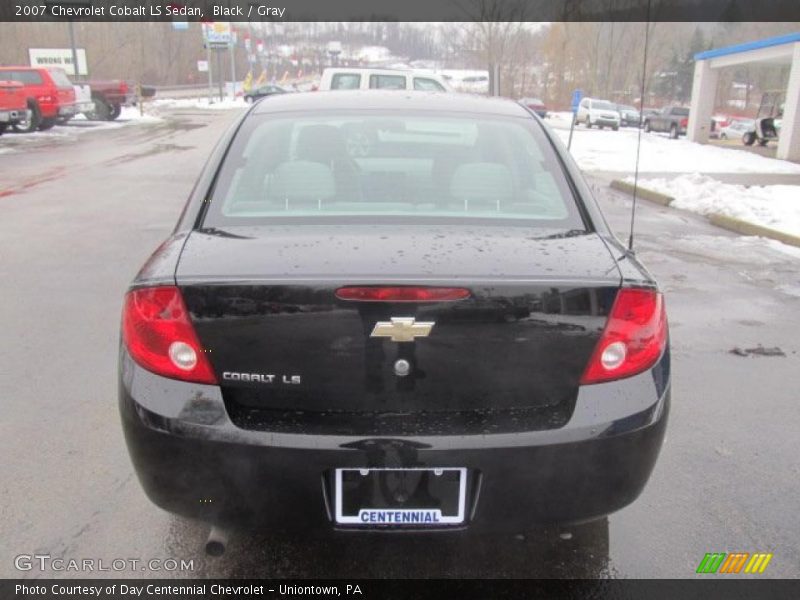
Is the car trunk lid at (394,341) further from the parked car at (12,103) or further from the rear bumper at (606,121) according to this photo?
the rear bumper at (606,121)

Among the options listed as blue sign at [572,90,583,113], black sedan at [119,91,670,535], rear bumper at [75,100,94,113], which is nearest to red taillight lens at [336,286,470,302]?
black sedan at [119,91,670,535]

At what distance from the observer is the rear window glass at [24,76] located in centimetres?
2291

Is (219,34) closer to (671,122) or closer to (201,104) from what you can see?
(201,104)

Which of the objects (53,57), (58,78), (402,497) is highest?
(53,57)

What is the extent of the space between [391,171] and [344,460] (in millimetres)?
1337

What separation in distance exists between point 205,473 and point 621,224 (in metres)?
8.80

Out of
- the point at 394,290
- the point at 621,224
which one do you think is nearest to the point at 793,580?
the point at 394,290

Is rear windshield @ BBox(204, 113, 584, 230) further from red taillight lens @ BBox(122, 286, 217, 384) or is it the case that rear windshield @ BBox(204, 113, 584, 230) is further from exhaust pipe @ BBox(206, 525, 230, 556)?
exhaust pipe @ BBox(206, 525, 230, 556)

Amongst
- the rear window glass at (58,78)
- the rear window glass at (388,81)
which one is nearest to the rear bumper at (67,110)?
the rear window glass at (58,78)

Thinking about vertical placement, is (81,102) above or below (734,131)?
above

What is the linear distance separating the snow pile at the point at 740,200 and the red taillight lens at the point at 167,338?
875 cm

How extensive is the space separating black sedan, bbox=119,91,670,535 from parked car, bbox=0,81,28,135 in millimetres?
23425

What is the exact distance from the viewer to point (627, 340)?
7.03 ft

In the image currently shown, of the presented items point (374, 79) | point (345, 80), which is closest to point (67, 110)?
point (345, 80)
